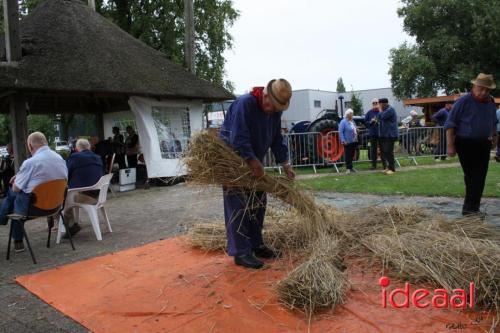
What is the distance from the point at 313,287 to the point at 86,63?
9.15 m

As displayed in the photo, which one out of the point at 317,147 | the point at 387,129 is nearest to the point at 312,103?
the point at 317,147

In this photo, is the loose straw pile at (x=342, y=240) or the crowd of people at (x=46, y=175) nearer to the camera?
the loose straw pile at (x=342, y=240)

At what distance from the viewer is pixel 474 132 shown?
5109mm

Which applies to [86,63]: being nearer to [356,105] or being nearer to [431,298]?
[431,298]

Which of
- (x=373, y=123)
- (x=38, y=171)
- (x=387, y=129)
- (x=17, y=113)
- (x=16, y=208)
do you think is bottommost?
(x=16, y=208)

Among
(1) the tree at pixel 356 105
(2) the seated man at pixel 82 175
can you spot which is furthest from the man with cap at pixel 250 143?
(1) the tree at pixel 356 105

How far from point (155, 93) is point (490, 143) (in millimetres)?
7898

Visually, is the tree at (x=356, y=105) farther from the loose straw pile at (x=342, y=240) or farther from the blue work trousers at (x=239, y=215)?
the blue work trousers at (x=239, y=215)

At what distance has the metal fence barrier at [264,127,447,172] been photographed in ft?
41.2

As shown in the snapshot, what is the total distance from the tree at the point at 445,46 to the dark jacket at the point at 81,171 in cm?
2800

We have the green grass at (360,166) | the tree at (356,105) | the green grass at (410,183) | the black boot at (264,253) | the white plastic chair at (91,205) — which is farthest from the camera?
the tree at (356,105)

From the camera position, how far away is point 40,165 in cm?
491

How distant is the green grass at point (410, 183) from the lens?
7660 millimetres

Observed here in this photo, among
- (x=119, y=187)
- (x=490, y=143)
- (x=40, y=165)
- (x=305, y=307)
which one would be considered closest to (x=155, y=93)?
(x=119, y=187)
